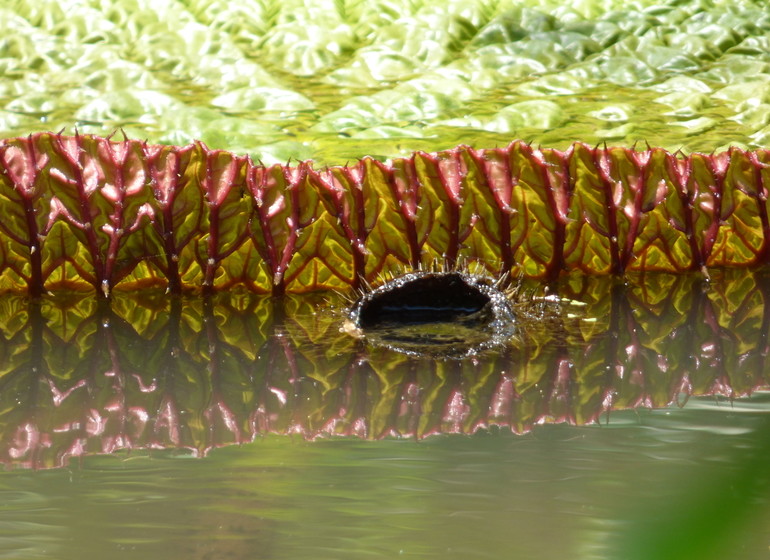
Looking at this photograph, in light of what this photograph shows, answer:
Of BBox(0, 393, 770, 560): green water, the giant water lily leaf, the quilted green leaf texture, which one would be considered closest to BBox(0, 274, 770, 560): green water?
BBox(0, 393, 770, 560): green water

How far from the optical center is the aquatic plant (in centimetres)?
189

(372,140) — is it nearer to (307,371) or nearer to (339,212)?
(339,212)

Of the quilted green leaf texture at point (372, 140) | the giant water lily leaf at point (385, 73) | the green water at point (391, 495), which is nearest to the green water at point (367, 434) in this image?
the green water at point (391, 495)

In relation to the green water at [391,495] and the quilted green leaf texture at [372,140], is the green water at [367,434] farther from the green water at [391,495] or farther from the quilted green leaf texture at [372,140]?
the quilted green leaf texture at [372,140]

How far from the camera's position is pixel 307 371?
1.47 meters

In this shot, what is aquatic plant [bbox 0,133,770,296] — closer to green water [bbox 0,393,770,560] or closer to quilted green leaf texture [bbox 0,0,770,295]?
quilted green leaf texture [bbox 0,0,770,295]

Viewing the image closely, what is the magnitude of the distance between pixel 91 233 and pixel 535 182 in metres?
0.95

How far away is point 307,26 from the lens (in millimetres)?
3037

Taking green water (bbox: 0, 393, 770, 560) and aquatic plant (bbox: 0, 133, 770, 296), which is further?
aquatic plant (bbox: 0, 133, 770, 296)

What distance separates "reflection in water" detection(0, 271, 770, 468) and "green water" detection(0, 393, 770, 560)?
0.07 meters

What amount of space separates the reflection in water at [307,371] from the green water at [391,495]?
7 cm

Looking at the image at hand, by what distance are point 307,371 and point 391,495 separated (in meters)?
0.57

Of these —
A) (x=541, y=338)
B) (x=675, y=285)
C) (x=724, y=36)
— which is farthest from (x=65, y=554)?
(x=724, y=36)

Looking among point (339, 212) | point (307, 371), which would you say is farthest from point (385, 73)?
point (307, 371)
